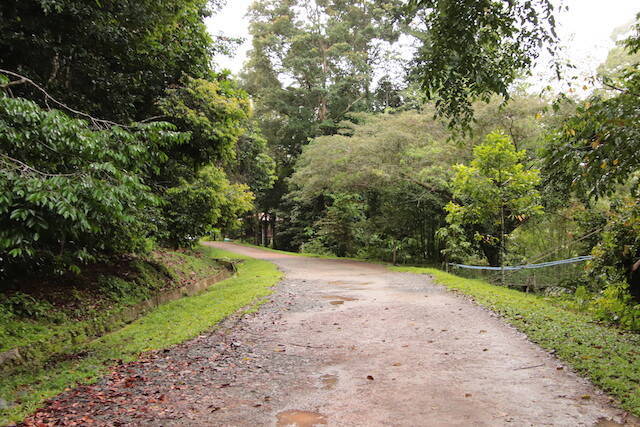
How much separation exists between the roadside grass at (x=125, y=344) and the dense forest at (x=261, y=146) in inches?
50.5

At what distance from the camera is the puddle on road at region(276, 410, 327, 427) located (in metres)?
3.57

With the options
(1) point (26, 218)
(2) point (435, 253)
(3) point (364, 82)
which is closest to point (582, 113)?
(1) point (26, 218)

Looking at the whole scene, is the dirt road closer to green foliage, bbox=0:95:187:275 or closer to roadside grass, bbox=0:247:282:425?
roadside grass, bbox=0:247:282:425

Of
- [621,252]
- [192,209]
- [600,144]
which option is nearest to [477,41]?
[600,144]

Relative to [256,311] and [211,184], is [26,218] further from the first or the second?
[211,184]

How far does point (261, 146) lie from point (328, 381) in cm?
1469

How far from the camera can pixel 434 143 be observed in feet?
53.1

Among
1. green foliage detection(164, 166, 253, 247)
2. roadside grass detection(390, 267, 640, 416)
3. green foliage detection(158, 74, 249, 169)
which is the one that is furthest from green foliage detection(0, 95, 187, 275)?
green foliage detection(164, 166, 253, 247)

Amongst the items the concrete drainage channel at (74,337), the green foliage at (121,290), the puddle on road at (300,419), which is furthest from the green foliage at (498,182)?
the puddle on road at (300,419)

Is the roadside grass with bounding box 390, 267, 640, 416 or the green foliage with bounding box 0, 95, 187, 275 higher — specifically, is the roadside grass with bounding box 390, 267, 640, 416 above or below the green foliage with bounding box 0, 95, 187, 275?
below

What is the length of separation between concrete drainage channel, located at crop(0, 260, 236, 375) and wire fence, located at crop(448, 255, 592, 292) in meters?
9.50

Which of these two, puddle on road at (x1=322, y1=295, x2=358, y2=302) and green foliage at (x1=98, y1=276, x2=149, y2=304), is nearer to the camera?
green foliage at (x1=98, y1=276, x2=149, y2=304)

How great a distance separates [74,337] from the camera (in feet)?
22.3

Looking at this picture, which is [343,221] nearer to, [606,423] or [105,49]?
[105,49]
